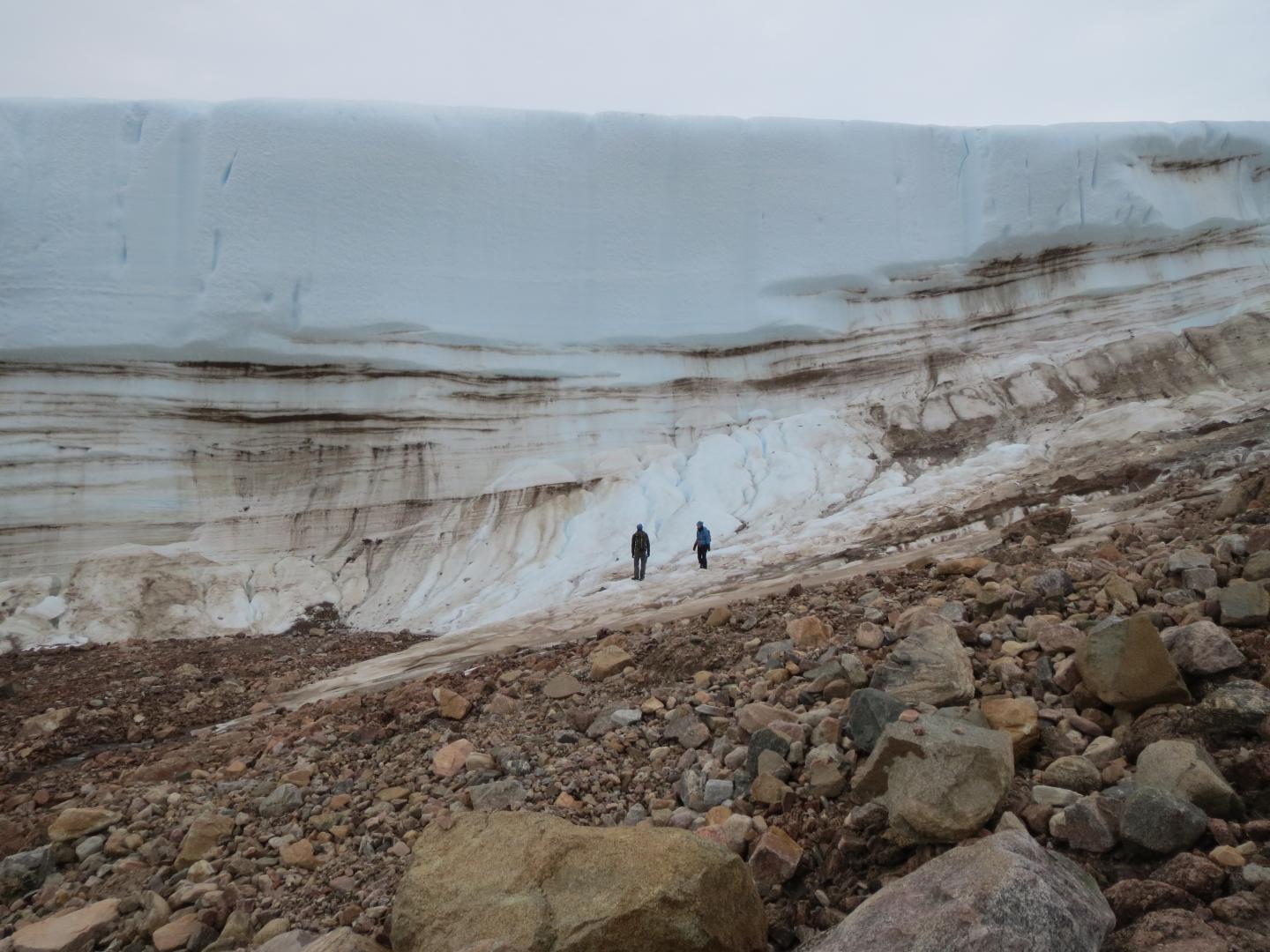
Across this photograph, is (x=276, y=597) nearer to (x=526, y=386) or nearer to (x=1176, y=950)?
(x=526, y=386)

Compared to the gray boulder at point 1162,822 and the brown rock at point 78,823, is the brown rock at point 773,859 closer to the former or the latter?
the gray boulder at point 1162,822

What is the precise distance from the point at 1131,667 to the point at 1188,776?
614 mm

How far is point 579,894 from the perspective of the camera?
7.98 feet

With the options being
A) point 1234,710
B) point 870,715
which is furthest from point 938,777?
point 1234,710

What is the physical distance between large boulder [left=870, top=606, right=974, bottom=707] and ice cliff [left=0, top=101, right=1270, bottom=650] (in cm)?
849

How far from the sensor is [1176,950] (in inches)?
74.0

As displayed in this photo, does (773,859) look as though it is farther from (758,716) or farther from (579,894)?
(758,716)

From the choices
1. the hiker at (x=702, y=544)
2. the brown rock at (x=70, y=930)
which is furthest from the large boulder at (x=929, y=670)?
the hiker at (x=702, y=544)

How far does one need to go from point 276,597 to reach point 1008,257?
15.6m

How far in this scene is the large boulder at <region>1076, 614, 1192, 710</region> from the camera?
2906mm

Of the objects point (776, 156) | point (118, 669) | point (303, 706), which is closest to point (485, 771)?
point (303, 706)

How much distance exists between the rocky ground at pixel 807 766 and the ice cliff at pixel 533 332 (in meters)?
7.03

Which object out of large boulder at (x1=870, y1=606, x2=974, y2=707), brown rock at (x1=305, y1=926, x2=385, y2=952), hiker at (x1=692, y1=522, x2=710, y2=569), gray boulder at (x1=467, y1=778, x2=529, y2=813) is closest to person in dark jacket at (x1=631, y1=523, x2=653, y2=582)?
hiker at (x1=692, y1=522, x2=710, y2=569)

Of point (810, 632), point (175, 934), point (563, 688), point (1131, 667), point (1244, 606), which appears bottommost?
point (175, 934)
